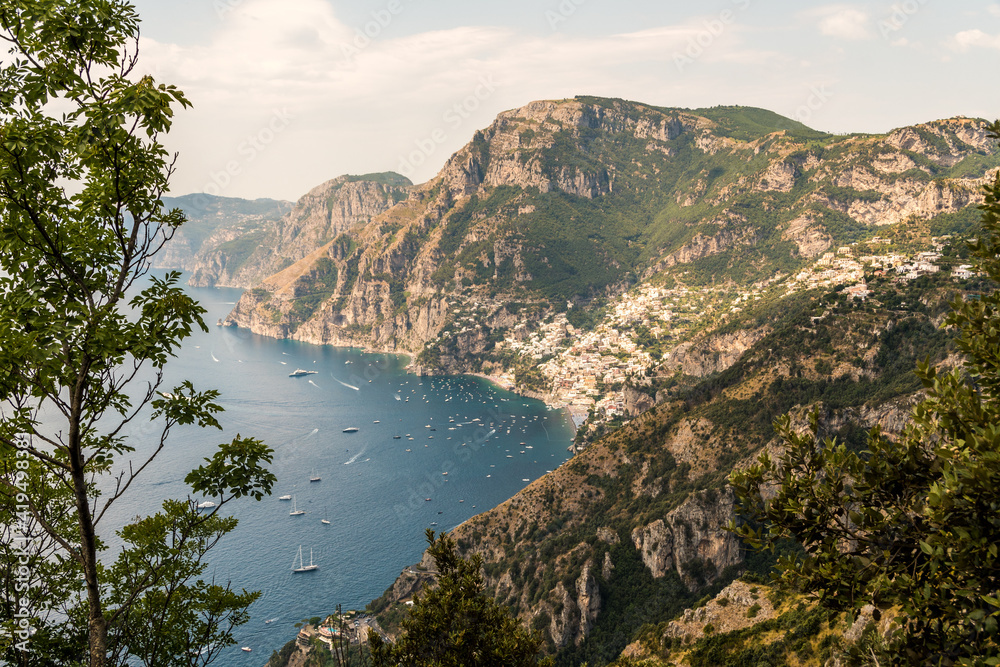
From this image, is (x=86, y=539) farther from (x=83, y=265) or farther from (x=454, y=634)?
(x=454, y=634)

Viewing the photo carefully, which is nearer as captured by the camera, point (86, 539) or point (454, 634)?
point (86, 539)

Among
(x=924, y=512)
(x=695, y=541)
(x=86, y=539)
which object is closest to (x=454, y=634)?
(x=86, y=539)

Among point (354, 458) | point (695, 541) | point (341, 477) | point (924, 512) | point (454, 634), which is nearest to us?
point (924, 512)

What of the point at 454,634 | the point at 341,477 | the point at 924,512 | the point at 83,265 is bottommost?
the point at 341,477

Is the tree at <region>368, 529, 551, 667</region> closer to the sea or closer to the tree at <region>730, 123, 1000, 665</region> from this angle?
the tree at <region>730, 123, 1000, 665</region>

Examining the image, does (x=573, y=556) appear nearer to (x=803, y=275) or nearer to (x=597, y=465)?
(x=597, y=465)

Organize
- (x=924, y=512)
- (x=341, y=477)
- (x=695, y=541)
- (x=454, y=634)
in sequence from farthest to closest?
(x=341, y=477) < (x=695, y=541) < (x=454, y=634) < (x=924, y=512)

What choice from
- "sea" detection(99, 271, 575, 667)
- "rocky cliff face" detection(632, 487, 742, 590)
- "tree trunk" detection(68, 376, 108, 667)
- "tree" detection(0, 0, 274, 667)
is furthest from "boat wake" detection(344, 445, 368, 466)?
"tree trunk" detection(68, 376, 108, 667)
